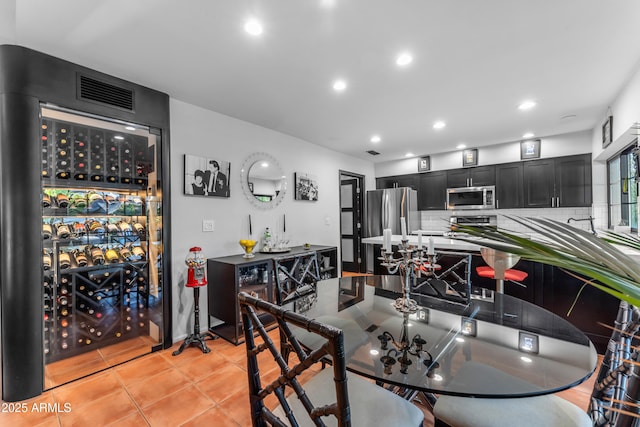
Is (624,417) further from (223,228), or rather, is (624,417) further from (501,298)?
(223,228)

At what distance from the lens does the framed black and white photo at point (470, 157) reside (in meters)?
4.93

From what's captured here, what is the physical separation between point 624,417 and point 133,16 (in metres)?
2.58

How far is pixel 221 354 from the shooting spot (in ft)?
8.21

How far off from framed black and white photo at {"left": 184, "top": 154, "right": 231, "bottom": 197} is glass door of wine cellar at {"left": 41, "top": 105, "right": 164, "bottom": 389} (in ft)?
0.93

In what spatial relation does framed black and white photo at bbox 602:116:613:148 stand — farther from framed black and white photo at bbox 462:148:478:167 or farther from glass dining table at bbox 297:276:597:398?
glass dining table at bbox 297:276:597:398

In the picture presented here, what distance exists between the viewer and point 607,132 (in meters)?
3.14

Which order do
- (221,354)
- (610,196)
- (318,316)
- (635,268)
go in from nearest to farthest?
(635,268) → (318,316) → (221,354) → (610,196)

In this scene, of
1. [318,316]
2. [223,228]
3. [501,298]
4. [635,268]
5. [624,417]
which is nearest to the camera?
[635,268]

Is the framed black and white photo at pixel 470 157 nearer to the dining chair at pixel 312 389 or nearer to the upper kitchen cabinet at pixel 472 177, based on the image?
the upper kitchen cabinet at pixel 472 177

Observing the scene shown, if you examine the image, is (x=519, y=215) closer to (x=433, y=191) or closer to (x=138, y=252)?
(x=433, y=191)

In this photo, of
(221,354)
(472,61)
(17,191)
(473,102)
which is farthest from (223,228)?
(473,102)

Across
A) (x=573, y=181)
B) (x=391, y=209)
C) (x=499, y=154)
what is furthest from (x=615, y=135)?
(x=391, y=209)

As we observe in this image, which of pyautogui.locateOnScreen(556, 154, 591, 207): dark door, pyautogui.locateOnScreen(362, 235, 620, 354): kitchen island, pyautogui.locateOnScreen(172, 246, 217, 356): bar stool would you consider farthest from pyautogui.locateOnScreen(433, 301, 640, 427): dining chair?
pyautogui.locateOnScreen(556, 154, 591, 207): dark door

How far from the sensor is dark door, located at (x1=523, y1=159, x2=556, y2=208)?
428 centimetres
